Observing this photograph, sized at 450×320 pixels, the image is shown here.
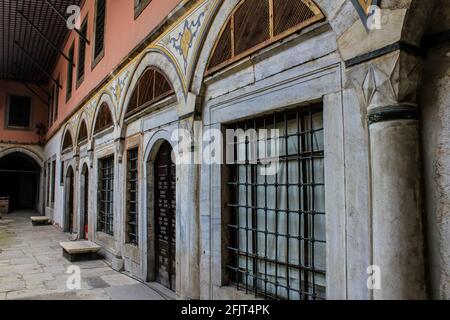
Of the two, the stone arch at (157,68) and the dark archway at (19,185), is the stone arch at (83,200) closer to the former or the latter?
the stone arch at (157,68)

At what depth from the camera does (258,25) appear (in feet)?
10.3

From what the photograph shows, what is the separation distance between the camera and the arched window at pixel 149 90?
495cm

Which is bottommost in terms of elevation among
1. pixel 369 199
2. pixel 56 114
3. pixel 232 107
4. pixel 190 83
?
pixel 369 199

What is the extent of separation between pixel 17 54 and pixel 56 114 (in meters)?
2.72

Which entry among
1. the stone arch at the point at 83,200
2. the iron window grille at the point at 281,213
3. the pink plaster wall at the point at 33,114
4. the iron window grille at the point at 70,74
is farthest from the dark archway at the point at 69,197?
the iron window grille at the point at 281,213

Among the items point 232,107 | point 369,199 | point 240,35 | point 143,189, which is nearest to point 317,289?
point 369,199

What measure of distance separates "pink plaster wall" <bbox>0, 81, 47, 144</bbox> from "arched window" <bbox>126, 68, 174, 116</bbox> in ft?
46.5

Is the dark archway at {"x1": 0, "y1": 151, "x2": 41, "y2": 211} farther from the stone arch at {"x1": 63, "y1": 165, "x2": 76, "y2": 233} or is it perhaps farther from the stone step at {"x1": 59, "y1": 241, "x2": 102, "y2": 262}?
the stone step at {"x1": 59, "y1": 241, "x2": 102, "y2": 262}

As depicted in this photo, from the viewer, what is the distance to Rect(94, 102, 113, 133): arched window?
24.4 ft

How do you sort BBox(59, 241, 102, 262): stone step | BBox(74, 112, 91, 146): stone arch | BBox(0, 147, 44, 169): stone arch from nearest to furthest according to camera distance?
1. BBox(59, 241, 102, 262): stone step
2. BBox(74, 112, 91, 146): stone arch
3. BBox(0, 147, 44, 169): stone arch

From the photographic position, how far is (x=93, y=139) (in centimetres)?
852

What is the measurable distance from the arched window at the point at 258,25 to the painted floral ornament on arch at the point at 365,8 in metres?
0.36

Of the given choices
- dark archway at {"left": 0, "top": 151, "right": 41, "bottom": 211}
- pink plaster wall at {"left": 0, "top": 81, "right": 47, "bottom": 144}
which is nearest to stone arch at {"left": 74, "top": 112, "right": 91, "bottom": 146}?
pink plaster wall at {"left": 0, "top": 81, "right": 47, "bottom": 144}

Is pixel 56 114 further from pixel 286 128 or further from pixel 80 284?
pixel 286 128
